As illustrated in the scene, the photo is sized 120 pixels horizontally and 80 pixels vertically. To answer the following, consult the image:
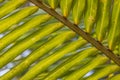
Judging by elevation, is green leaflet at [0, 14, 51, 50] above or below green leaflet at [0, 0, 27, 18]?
below

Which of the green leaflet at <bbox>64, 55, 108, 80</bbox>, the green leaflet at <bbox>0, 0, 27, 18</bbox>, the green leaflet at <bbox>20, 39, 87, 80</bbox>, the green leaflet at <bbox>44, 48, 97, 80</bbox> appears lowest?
the green leaflet at <bbox>64, 55, 108, 80</bbox>

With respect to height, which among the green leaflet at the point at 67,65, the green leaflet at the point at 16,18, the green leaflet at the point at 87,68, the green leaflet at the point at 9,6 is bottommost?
the green leaflet at the point at 87,68

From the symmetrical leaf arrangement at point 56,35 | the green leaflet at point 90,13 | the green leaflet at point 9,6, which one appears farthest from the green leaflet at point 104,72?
the green leaflet at point 9,6

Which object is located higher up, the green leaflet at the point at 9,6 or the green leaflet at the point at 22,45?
the green leaflet at the point at 9,6

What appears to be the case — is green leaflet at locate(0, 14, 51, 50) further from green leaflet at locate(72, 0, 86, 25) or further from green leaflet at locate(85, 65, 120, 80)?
green leaflet at locate(85, 65, 120, 80)

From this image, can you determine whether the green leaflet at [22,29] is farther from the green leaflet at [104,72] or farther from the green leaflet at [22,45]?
the green leaflet at [104,72]

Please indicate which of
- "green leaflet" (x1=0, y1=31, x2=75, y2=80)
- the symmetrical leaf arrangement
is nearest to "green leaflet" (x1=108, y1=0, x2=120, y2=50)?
the symmetrical leaf arrangement

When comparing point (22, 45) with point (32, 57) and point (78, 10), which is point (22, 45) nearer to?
point (32, 57)
